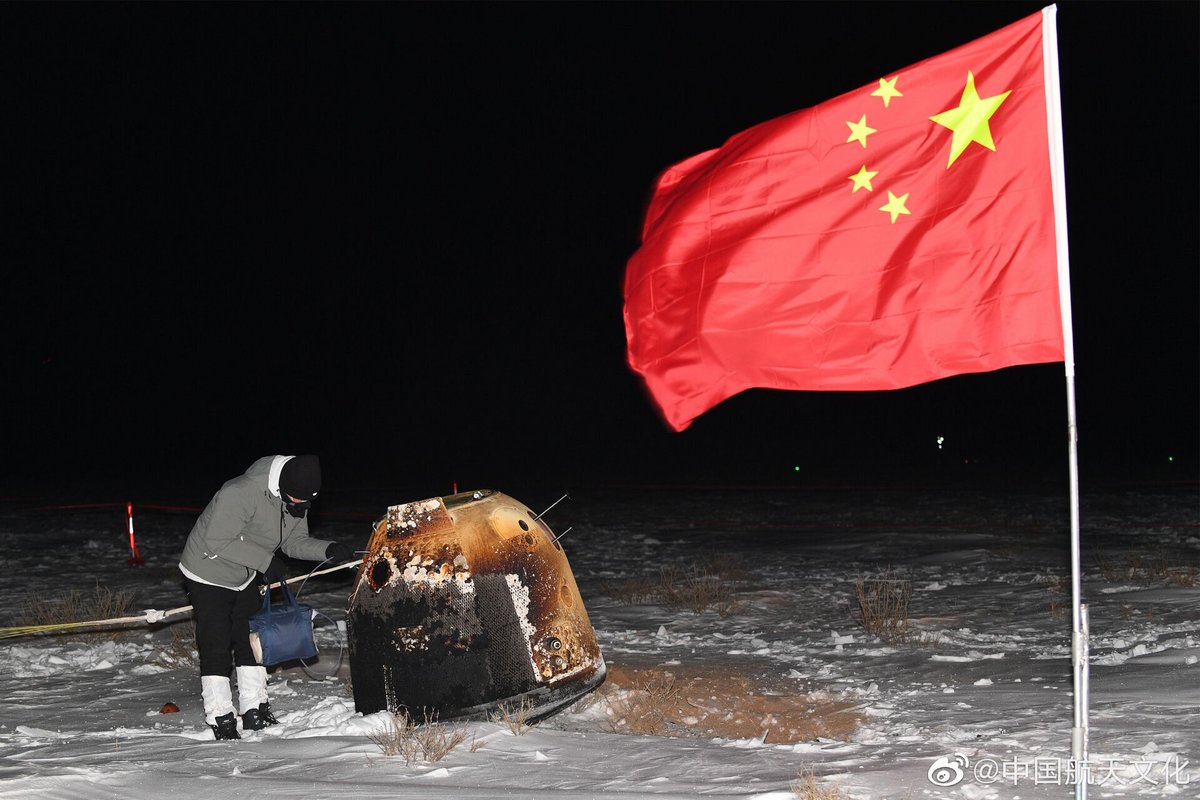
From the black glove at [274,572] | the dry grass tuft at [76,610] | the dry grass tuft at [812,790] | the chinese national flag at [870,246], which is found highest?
the chinese national flag at [870,246]

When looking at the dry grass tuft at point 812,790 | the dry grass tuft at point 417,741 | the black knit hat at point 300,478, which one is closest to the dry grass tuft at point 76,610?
the black knit hat at point 300,478

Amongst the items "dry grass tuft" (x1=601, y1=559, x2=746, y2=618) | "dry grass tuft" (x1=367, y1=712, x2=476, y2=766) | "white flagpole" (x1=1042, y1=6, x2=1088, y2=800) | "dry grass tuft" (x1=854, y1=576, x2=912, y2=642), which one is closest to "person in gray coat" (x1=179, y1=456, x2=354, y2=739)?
"dry grass tuft" (x1=367, y1=712, x2=476, y2=766)

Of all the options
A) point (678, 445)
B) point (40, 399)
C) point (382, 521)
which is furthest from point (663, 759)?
point (40, 399)

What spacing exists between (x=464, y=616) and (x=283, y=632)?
1239 millimetres

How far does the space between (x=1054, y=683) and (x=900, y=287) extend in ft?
8.89

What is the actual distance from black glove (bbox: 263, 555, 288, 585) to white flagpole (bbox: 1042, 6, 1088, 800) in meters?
3.84

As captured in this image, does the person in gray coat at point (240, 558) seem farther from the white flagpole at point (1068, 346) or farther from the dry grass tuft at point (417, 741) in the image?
the white flagpole at point (1068, 346)

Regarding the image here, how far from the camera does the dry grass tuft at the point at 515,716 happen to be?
545 centimetres

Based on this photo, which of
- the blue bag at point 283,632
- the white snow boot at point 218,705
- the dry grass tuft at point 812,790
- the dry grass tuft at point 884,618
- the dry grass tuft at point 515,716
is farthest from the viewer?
the dry grass tuft at point 884,618

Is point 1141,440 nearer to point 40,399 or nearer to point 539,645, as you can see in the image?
point 539,645

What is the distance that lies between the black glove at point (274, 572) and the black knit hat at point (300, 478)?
20.6 inches

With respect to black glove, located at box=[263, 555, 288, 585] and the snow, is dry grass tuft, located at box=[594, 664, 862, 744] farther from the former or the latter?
black glove, located at box=[263, 555, 288, 585]

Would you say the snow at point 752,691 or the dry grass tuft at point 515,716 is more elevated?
the dry grass tuft at point 515,716

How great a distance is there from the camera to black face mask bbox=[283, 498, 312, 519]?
602cm
